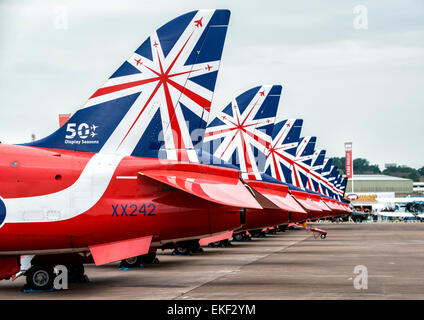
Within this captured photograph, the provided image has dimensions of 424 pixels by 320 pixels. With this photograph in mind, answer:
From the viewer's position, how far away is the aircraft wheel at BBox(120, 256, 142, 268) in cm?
2414

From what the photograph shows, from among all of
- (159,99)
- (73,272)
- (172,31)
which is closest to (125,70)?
(159,99)

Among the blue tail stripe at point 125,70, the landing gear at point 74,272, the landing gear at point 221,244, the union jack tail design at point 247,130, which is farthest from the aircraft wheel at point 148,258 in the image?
the landing gear at point 221,244

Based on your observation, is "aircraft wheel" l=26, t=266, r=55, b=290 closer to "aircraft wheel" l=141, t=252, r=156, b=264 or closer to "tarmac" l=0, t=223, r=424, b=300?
"tarmac" l=0, t=223, r=424, b=300

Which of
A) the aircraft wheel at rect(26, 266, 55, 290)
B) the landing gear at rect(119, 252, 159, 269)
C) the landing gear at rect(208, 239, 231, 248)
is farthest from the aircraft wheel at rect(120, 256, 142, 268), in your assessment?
the landing gear at rect(208, 239, 231, 248)

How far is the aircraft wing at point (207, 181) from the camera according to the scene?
15.9m

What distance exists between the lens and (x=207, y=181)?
16.9 m

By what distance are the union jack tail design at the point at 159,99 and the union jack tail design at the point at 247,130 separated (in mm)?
10330

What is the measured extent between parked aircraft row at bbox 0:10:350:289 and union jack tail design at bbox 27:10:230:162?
0.02 m

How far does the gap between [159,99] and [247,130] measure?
473 inches

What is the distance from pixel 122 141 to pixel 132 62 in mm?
1953

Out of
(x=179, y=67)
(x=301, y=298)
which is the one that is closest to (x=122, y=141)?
(x=179, y=67)

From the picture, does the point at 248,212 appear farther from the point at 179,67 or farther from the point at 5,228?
the point at 5,228

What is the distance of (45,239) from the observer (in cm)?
1661
